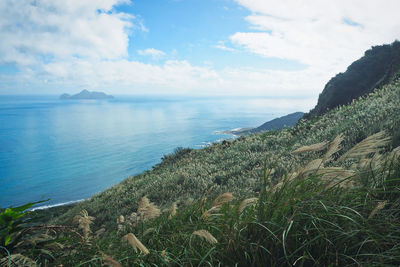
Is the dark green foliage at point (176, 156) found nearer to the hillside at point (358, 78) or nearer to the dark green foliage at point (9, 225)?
the hillside at point (358, 78)

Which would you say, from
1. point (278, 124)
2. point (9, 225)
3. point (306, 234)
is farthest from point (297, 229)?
point (278, 124)

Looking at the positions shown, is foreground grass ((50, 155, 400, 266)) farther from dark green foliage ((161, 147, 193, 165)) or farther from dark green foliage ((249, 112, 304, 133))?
dark green foliage ((249, 112, 304, 133))

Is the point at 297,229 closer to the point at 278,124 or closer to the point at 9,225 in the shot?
the point at 9,225

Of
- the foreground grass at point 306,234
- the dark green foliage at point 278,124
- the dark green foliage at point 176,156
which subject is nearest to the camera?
the foreground grass at point 306,234

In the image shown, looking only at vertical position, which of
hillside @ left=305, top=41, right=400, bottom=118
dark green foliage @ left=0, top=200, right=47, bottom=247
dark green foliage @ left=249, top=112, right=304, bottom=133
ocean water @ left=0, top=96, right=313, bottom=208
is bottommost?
ocean water @ left=0, top=96, right=313, bottom=208

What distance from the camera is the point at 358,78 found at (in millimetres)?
23672

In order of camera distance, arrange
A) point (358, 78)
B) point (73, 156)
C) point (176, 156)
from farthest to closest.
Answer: point (73, 156), point (358, 78), point (176, 156)

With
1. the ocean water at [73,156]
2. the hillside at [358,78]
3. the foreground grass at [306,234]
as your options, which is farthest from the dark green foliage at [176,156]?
the ocean water at [73,156]

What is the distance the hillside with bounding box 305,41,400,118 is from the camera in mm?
23078

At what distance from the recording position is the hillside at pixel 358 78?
75.7 ft

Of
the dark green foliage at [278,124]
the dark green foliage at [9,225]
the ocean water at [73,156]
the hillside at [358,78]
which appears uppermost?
the hillside at [358,78]

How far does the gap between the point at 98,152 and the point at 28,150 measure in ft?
98.5

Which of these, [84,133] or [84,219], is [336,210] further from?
[84,133]

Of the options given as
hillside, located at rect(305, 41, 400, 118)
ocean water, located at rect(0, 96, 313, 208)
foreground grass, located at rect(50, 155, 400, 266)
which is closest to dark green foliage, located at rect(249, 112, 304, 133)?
ocean water, located at rect(0, 96, 313, 208)
